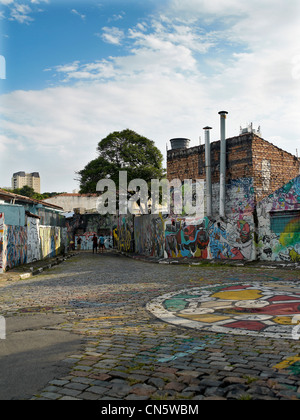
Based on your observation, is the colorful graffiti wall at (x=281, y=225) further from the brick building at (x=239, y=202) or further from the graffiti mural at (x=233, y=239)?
the graffiti mural at (x=233, y=239)

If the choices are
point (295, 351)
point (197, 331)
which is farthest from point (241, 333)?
point (295, 351)

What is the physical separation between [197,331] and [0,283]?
928 centimetres

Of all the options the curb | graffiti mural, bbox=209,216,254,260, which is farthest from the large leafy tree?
graffiti mural, bbox=209,216,254,260

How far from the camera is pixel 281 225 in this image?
17141 millimetres

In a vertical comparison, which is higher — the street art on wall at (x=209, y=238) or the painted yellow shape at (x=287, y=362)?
the street art on wall at (x=209, y=238)

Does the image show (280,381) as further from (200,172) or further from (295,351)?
(200,172)

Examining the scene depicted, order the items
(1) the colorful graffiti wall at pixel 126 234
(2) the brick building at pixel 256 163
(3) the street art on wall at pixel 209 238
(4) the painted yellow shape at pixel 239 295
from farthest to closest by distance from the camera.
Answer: (1) the colorful graffiti wall at pixel 126 234 → (2) the brick building at pixel 256 163 → (3) the street art on wall at pixel 209 238 → (4) the painted yellow shape at pixel 239 295

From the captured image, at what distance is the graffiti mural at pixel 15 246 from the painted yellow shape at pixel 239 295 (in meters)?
11.0

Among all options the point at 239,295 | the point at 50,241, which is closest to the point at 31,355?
the point at 239,295

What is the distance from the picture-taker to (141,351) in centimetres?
456

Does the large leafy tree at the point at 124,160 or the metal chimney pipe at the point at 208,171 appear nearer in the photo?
the metal chimney pipe at the point at 208,171

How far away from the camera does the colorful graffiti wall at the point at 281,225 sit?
646 inches

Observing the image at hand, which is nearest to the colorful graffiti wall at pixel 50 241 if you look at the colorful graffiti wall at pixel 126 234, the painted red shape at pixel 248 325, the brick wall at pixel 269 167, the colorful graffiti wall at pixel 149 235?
the colorful graffiti wall at pixel 126 234

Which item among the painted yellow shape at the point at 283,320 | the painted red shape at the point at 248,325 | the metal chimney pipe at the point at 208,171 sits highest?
the metal chimney pipe at the point at 208,171
